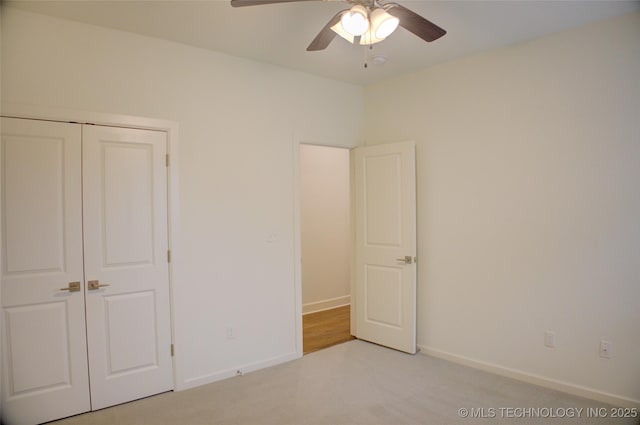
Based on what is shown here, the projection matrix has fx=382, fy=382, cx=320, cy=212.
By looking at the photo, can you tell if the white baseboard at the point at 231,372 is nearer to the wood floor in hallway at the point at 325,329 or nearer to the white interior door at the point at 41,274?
the wood floor in hallway at the point at 325,329

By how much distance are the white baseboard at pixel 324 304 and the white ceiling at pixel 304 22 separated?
3.32m

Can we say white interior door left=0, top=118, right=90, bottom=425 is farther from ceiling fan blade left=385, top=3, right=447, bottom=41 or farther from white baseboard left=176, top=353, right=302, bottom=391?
ceiling fan blade left=385, top=3, right=447, bottom=41

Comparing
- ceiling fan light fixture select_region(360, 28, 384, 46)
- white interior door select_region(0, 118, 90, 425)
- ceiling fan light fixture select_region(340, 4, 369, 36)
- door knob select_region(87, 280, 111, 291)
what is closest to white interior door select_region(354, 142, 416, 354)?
ceiling fan light fixture select_region(360, 28, 384, 46)

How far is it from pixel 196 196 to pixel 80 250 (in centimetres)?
90

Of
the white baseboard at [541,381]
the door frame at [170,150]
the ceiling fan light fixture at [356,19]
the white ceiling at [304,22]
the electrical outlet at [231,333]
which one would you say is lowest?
the white baseboard at [541,381]

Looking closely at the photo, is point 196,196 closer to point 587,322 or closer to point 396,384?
point 396,384

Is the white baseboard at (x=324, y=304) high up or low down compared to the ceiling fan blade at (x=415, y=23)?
down

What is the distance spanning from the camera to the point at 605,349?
9.17 ft

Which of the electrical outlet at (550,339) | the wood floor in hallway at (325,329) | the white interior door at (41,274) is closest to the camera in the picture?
the white interior door at (41,274)

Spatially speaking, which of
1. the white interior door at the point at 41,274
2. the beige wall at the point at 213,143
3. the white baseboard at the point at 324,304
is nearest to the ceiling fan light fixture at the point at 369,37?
the beige wall at the point at 213,143

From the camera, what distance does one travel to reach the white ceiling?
8.20ft

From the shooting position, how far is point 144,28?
9.21 ft

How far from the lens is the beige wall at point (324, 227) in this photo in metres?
5.39

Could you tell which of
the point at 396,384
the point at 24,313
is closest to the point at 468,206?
the point at 396,384
